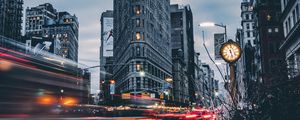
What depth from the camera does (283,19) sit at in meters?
57.3

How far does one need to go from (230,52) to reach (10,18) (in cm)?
14170

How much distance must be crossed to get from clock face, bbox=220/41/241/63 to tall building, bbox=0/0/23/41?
442 feet

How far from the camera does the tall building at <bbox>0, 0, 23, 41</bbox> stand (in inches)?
5457

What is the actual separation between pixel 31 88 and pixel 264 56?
78.0m

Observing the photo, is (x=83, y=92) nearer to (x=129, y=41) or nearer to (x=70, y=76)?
(x=70, y=76)

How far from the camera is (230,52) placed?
530 inches

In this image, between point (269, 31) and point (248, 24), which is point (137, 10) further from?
point (248, 24)

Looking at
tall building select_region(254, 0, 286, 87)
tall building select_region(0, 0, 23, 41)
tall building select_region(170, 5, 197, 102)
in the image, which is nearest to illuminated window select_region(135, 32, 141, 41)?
tall building select_region(254, 0, 286, 87)

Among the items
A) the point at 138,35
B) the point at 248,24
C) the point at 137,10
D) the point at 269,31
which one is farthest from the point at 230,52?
the point at 248,24

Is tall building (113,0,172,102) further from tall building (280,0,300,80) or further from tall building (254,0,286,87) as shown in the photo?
tall building (280,0,300,80)

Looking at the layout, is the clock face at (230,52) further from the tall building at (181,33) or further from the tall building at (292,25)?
the tall building at (181,33)

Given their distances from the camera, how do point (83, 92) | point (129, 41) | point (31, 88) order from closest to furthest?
point (31, 88)
point (83, 92)
point (129, 41)

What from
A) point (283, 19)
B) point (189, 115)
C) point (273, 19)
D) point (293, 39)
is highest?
point (273, 19)

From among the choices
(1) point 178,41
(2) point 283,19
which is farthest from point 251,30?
(2) point 283,19
